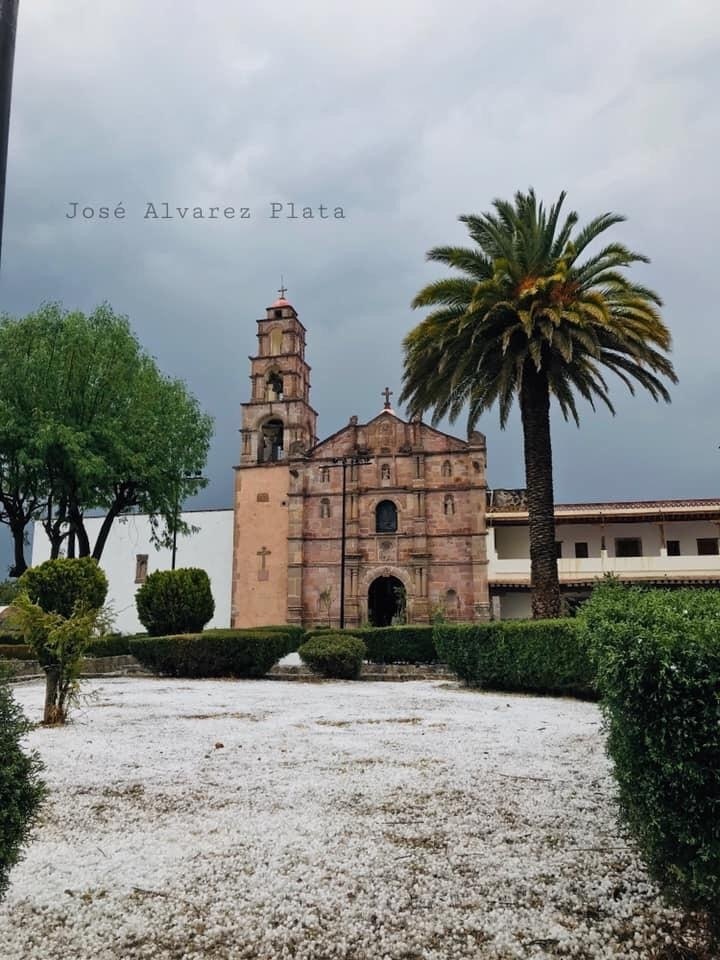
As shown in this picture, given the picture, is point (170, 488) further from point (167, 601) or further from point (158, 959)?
point (158, 959)

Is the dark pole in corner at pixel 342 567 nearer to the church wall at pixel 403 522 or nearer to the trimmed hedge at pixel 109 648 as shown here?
the church wall at pixel 403 522

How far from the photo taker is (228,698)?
1139 centimetres

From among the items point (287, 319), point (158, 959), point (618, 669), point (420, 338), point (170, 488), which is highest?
point (287, 319)

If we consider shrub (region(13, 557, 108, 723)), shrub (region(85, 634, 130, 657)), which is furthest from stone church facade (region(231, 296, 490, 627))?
shrub (region(13, 557, 108, 723))

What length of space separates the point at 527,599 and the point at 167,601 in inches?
792

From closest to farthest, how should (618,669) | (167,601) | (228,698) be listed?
(618,669), (228,698), (167,601)

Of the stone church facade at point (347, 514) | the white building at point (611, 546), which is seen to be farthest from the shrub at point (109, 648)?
the white building at point (611, 546)

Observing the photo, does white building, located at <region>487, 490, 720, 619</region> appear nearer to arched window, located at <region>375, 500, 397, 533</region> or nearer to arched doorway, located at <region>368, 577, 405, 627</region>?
arched window, located at <region>375, 500, 397, 533</region>

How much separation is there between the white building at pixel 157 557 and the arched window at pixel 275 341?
917cm

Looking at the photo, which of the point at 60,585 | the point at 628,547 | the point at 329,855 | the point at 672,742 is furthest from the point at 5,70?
the point at 628,547

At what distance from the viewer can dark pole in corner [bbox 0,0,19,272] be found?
2.02 meters

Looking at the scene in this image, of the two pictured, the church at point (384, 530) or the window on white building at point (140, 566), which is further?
the window on white building at point (140, 566)

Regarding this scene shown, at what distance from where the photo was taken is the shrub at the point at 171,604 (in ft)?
66.0

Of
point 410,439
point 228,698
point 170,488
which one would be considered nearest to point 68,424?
point 170,488
